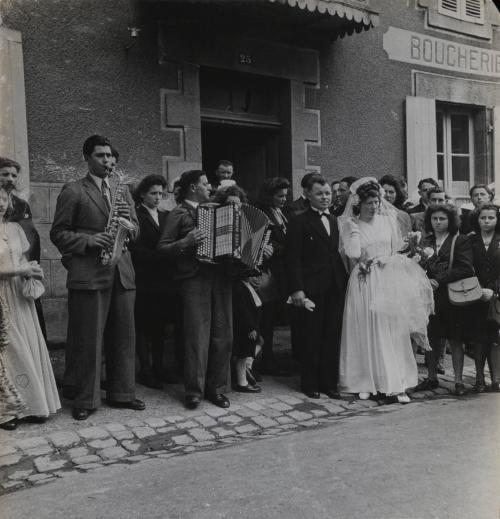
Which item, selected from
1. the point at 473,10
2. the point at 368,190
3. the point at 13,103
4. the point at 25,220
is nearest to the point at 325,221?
the point at 368,190

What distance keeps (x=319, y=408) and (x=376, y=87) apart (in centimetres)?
569

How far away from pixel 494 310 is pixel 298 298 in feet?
6.27

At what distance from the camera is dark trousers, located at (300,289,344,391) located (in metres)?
5.88

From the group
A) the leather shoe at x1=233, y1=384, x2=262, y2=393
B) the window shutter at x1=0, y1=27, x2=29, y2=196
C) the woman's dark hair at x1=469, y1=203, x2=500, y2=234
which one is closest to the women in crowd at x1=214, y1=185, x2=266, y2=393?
the leather shoe at x1=233, y1=384, x2=262, y2=393

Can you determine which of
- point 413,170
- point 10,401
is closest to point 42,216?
point 10,401

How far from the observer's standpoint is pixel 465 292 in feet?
19.5

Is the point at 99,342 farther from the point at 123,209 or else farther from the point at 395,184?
the point at 395,184

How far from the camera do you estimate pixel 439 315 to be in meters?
6.22

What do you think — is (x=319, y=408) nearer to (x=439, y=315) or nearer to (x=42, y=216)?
(x=439, y=315)

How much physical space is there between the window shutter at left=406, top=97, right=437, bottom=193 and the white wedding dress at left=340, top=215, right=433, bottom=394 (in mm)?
4119

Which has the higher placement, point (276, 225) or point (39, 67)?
point (39, 67)

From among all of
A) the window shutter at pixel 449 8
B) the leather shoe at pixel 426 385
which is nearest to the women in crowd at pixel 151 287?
the leather shoe at pixel 426 385

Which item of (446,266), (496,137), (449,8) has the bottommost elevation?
(446,266)

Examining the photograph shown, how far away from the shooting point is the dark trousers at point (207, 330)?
5.33 metres
